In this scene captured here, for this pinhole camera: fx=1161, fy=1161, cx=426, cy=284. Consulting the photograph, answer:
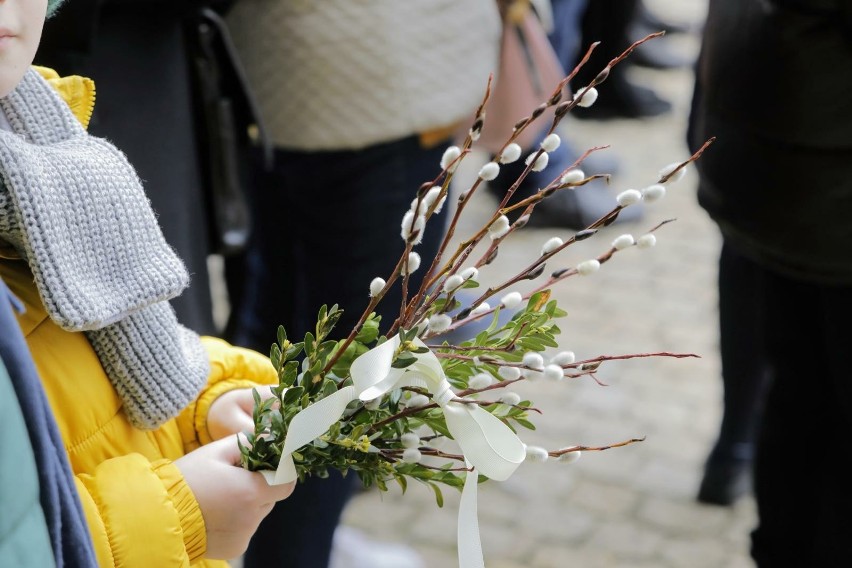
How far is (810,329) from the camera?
231 cm

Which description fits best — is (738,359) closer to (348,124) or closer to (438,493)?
(348,124)

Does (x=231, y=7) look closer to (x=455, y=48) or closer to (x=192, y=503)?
(x=455, y=48)

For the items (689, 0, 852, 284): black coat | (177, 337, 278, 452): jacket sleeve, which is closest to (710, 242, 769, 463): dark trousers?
(689, 0, 852, 284): black coat

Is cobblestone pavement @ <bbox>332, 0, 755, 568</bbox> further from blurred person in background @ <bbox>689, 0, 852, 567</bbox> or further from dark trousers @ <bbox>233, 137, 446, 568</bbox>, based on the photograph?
dark trousers @ <bbox>233, 137, 446, 568</bbox>

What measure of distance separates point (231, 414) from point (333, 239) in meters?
1.03

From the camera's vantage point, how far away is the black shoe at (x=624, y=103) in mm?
6301

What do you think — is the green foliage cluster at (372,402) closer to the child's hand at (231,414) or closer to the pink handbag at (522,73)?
the child's hand at (231,414)

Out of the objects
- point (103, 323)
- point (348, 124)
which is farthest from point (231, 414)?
point (348, 124)

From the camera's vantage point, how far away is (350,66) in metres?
2.33

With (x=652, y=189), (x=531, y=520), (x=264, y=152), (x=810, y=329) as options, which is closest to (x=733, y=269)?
(x=810, y=329)

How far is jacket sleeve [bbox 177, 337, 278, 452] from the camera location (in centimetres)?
152

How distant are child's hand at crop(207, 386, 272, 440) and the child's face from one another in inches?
19.7

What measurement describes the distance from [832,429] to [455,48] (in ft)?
3.65

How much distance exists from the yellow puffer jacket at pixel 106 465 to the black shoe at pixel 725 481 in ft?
7.27
